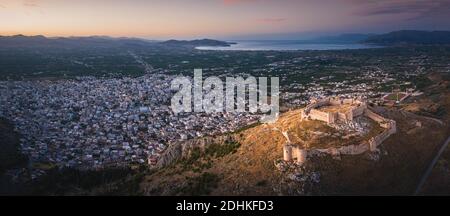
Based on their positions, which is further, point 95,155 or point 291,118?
point 95,155

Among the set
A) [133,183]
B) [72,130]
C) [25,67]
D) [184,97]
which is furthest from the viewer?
[25,67]

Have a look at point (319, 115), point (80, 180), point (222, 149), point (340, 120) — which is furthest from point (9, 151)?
point (340, 120)

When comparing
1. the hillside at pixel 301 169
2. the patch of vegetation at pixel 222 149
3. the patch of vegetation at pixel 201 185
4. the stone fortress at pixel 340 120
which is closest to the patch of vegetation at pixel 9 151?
the hillside at pixel 301 169

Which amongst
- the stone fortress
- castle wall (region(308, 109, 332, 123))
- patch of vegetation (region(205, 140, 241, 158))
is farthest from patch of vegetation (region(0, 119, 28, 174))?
castle wall (region(308, 109, 332, 123))

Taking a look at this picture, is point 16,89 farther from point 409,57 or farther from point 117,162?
point 409,57

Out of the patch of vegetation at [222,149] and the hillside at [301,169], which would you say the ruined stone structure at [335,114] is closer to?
the hillside at [301,169]

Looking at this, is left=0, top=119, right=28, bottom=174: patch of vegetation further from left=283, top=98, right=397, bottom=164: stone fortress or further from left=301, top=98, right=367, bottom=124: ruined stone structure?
left=301, top=98, right=367, bottom=124: ruined stone structure

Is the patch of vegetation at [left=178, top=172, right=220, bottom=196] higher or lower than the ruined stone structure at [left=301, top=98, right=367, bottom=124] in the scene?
lower
